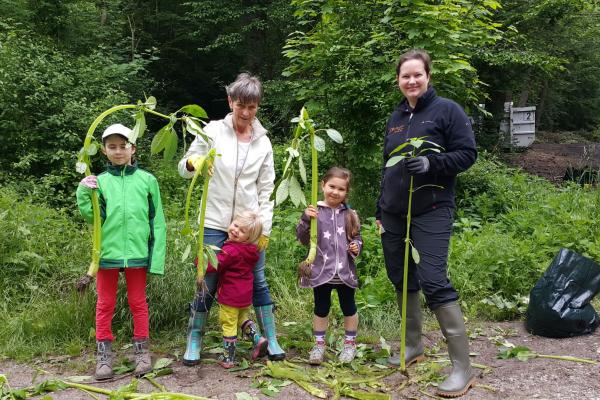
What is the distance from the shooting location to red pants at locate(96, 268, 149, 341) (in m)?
3.60

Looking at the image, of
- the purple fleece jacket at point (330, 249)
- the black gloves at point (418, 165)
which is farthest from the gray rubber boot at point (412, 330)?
the black gloves at point (418, 165)

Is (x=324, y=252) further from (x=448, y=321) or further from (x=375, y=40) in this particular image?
(x=375, y=40)

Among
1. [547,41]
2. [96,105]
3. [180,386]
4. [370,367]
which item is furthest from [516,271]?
[547,41]

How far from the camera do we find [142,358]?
11.9ft

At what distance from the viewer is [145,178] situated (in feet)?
12.0

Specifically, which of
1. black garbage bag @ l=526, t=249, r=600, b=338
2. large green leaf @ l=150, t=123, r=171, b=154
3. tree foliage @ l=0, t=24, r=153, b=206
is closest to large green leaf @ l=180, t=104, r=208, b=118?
large green leaf @ l=150, t=123, r=171, b=154

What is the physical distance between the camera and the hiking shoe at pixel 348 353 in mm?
3746

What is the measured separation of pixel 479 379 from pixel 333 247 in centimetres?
122

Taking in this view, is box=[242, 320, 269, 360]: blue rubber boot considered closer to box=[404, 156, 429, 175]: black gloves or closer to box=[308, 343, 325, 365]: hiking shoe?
box=[308, 343, 325, 365]: hiking shoe

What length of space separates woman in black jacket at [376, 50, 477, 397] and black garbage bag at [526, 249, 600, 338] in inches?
54.8

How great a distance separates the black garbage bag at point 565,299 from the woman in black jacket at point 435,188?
1.39 metres

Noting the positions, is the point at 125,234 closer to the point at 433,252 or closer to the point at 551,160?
the point at 433,252

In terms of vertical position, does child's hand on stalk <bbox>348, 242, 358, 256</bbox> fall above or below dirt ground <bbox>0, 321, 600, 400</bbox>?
above

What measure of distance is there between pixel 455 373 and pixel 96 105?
7.33 m
